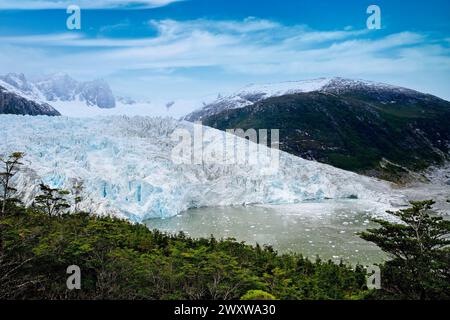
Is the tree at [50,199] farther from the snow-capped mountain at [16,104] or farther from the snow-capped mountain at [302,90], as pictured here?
the snow-capped mountain at [302,90]

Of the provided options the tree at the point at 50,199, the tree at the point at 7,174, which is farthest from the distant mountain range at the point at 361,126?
the tree at the point at 7,174

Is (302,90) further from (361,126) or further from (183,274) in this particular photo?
(183,274)

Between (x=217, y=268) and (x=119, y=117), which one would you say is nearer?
(x=217, y=268)

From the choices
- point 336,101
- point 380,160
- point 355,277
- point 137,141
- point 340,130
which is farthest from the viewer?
point 336,101

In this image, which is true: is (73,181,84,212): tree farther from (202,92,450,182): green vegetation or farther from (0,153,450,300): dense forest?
(202,92,450,182): green vegetation

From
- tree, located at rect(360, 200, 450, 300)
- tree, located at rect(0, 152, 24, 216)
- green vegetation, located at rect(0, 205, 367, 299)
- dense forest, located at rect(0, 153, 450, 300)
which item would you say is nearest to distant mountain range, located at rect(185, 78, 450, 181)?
tree, located at rect(360, 200, 450, 300)
